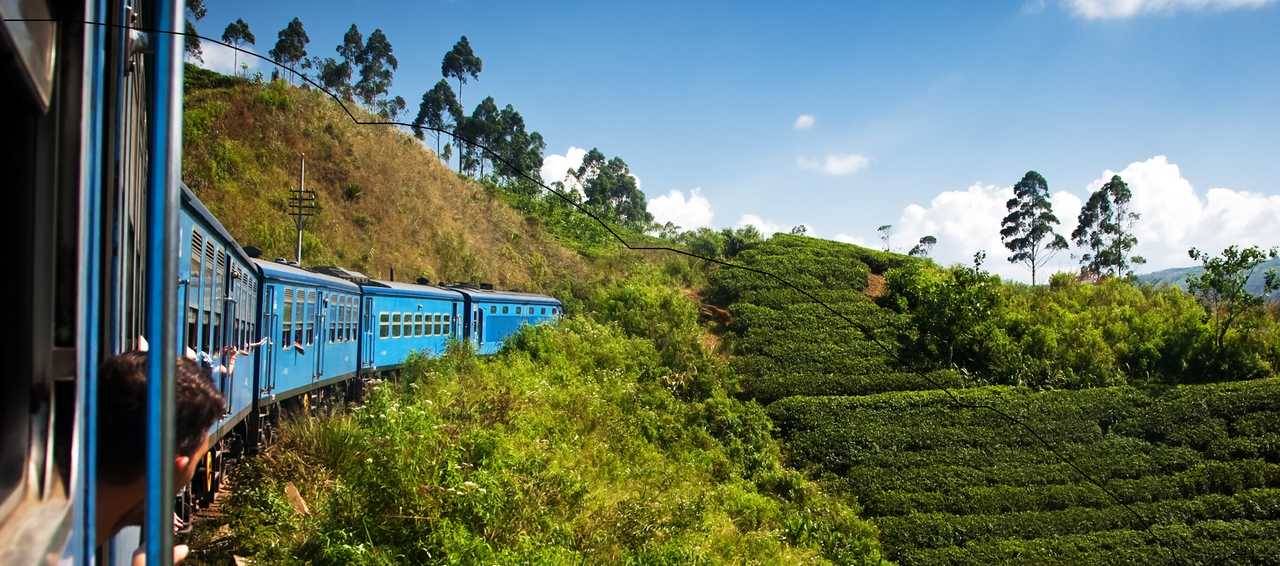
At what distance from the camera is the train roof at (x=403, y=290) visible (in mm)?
13219

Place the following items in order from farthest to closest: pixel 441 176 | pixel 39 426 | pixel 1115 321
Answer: pixel 441 176
pixel 1115 321
pixel 39 426

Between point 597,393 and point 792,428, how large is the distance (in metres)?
4.29

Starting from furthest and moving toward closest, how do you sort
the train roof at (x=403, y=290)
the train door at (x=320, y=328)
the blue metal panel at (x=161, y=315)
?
the train roof at (x=403, y=290)
the train door at (x=320, y=328)
the blue metal panel at (x=161, y=315)

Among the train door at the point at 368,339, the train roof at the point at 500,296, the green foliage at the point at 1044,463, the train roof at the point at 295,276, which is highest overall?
the train roof at the point at 295,276

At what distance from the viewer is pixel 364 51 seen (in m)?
43.5

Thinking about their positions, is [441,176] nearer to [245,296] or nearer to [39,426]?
[245,296]

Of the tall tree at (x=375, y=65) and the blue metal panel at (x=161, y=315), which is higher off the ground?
the tall tree at (x=375, y=65)

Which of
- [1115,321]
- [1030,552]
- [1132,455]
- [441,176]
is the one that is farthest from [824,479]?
[441,176]

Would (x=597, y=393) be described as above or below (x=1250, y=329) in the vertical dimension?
below

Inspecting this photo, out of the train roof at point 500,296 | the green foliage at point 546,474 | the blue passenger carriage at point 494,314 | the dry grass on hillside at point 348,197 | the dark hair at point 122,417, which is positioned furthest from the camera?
the dry grass on hillside at point 348,197

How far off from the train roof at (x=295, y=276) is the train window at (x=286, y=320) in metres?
0.18

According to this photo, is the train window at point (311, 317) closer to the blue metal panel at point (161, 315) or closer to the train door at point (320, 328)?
the train door at point (320, 328)

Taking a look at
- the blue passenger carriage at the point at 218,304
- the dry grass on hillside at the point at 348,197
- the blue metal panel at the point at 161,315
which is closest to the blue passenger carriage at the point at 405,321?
the blue passenger carriage at the point at 218,304

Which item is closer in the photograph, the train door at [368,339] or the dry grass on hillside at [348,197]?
the train door at [368,339]
